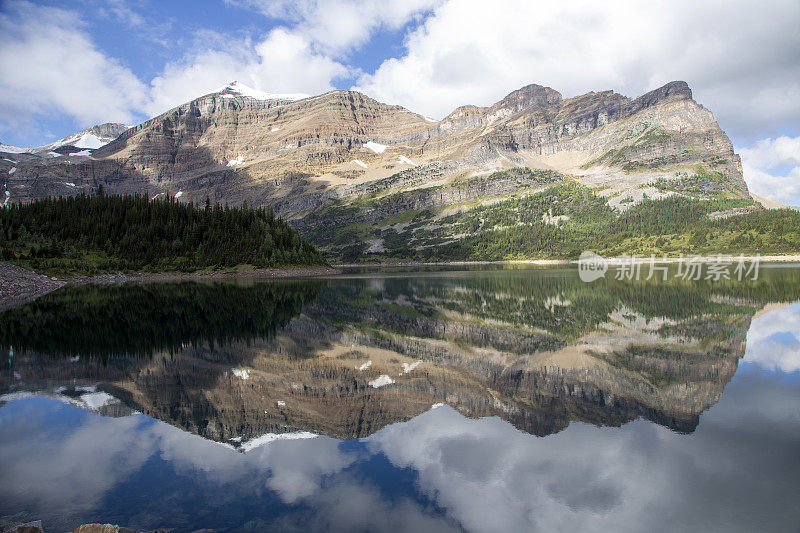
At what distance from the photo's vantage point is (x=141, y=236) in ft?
283

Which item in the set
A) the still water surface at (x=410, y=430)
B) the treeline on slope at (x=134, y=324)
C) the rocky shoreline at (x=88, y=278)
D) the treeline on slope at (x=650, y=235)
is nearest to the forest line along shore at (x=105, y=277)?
the rocky shoreline at (x=88, y=278)

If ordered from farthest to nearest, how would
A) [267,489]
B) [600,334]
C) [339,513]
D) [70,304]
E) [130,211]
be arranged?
[130,211] < [70,304] < [600,334] < [267,489] < [339,513]

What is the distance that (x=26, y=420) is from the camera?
11.4m

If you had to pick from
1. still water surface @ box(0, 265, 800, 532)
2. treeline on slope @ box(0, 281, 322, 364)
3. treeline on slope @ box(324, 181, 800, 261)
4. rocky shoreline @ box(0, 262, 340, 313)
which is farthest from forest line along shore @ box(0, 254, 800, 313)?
still water surface @ box(0, 265, 800, 532)

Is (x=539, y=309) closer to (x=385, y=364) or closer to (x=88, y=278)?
(x=385, y=364)

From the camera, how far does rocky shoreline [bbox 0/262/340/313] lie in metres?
46.1

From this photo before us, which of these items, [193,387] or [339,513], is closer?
[339,513]

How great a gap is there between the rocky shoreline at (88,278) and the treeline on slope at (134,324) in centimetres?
819

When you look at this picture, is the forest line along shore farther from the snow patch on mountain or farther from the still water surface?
the snow patch on mountain

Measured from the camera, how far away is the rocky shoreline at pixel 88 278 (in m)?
46.1

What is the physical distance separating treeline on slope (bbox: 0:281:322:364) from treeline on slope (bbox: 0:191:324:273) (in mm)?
44174

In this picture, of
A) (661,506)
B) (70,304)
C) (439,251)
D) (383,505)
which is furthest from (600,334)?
(439,251)

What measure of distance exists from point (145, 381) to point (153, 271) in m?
78.8

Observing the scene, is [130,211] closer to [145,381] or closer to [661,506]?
[145,381]
